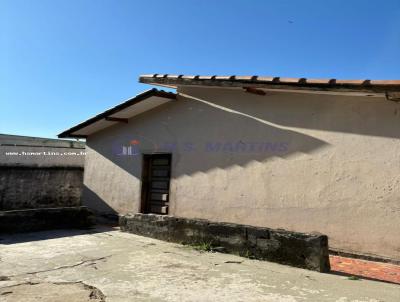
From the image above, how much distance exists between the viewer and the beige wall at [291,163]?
6527mm

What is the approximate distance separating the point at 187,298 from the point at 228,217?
4.37 meters

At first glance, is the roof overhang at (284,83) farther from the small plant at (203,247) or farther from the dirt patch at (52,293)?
the dirt patch at (52,293)

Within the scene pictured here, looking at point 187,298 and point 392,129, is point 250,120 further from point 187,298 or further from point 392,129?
point 187,298

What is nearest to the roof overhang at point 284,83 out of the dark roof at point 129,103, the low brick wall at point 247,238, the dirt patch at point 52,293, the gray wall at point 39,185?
the dark roof at point 129,103

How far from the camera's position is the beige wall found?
6.53 meters

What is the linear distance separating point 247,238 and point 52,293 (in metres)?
3.24

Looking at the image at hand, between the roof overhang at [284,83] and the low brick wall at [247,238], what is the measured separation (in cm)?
245

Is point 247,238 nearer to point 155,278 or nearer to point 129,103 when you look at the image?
point 155,278

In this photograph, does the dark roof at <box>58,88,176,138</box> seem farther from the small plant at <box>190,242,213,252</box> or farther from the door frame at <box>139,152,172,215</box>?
the small plant at <box>190,242,213,252</box>

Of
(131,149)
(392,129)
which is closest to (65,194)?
(131,149)

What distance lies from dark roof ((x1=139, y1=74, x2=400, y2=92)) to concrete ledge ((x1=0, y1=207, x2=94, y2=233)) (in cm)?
371

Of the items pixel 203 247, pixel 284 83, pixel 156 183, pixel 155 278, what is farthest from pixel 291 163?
pixel 156 183

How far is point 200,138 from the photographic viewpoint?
9.13 meters

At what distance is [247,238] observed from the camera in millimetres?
6414
